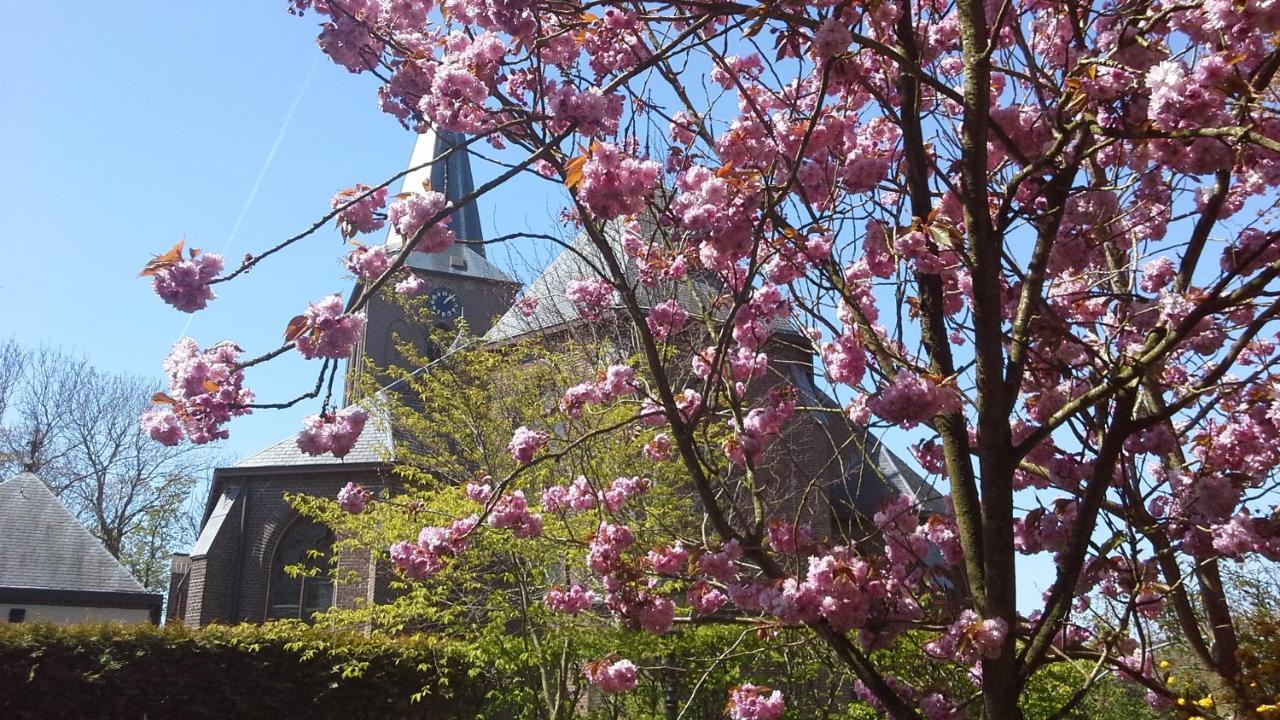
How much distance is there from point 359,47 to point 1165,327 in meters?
2.99

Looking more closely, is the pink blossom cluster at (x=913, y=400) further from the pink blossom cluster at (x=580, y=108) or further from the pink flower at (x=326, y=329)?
the pink flower at (x=326, y=329)

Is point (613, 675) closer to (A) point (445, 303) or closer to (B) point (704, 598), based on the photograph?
(B) point (704, 598)

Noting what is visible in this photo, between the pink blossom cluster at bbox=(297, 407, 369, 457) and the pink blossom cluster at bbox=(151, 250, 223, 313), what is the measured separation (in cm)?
51

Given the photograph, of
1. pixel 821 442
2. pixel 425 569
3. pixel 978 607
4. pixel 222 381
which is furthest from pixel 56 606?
pixel 978 607

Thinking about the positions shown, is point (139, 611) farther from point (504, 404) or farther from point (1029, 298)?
point (1029, 298)

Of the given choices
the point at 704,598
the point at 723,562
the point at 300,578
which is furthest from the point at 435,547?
the point at 300,578

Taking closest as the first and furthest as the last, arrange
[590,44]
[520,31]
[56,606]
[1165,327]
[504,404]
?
[1165,327]
[520,31]
[590,44]
[504,404]
[56,606]

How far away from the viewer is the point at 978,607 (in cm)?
275

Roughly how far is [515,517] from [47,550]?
15.4 m

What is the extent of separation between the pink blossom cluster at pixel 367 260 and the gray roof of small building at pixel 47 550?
15.2 meters

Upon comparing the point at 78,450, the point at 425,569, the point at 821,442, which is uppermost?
the point at 78,450

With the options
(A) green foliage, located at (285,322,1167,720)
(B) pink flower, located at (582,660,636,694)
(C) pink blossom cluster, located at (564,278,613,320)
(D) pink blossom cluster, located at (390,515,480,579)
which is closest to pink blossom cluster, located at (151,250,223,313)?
(D) pink blossom cluster, located at (390,515,480,579)

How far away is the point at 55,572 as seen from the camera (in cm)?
1552

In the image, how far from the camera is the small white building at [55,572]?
15.1m
